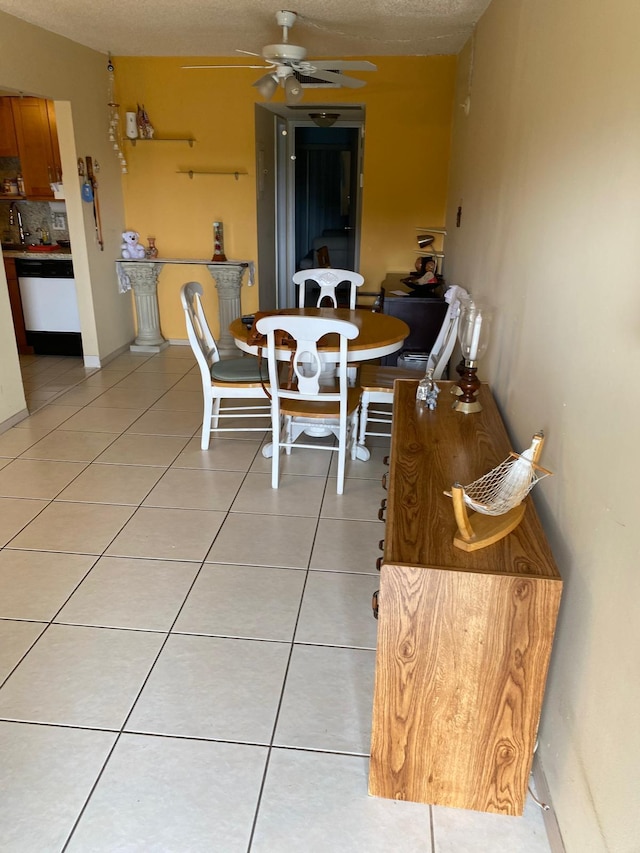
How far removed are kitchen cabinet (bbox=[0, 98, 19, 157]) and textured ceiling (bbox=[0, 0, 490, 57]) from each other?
936 mm

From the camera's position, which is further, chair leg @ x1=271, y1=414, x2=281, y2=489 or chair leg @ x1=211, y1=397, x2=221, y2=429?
chair leg @ x1=211, y1=397, x2=221, y2=429

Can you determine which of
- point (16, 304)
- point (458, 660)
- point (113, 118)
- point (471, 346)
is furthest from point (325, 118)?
point (458, 660)

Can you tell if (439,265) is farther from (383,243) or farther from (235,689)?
(235,689)

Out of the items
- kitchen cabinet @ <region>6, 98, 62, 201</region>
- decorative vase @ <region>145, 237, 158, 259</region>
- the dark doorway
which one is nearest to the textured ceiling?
kitchen cabinet @ <region>6, 98, 62, 201</region>

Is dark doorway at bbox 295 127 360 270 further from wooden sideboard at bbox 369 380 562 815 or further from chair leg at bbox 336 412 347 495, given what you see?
wooden sideboard at bbox 369 380 562 815

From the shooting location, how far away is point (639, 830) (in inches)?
40.7

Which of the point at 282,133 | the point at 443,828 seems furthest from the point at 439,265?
the point at 443,828

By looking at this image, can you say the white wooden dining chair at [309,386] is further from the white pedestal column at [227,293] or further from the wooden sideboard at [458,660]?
the white pedestal column at [227,293]

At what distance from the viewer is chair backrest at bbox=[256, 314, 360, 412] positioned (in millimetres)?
2787

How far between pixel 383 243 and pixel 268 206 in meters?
1.45

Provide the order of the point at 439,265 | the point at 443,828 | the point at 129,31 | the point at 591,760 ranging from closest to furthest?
the point at 591,760
the point at 443,828
the point at 129,31
the point at 439,265

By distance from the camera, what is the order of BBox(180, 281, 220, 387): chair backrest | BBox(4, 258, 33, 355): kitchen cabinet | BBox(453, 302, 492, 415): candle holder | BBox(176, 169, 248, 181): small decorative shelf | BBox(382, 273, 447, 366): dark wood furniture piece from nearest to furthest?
1. BBox(453, 302, 492, 415): candle holder
2. BBox(180, 281, 220, 387): chair backrest
3. BBox(382, 273, 447, 366): dark wood furniture piece
4. BBox(4, 258, 33, 355): kitchen cabinet
5. BBox(176, 169, 248, 181): small decorative shelf

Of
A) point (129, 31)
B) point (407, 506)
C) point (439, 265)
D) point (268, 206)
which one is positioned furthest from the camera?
point (268, 206)

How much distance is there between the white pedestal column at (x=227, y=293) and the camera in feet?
18.2
